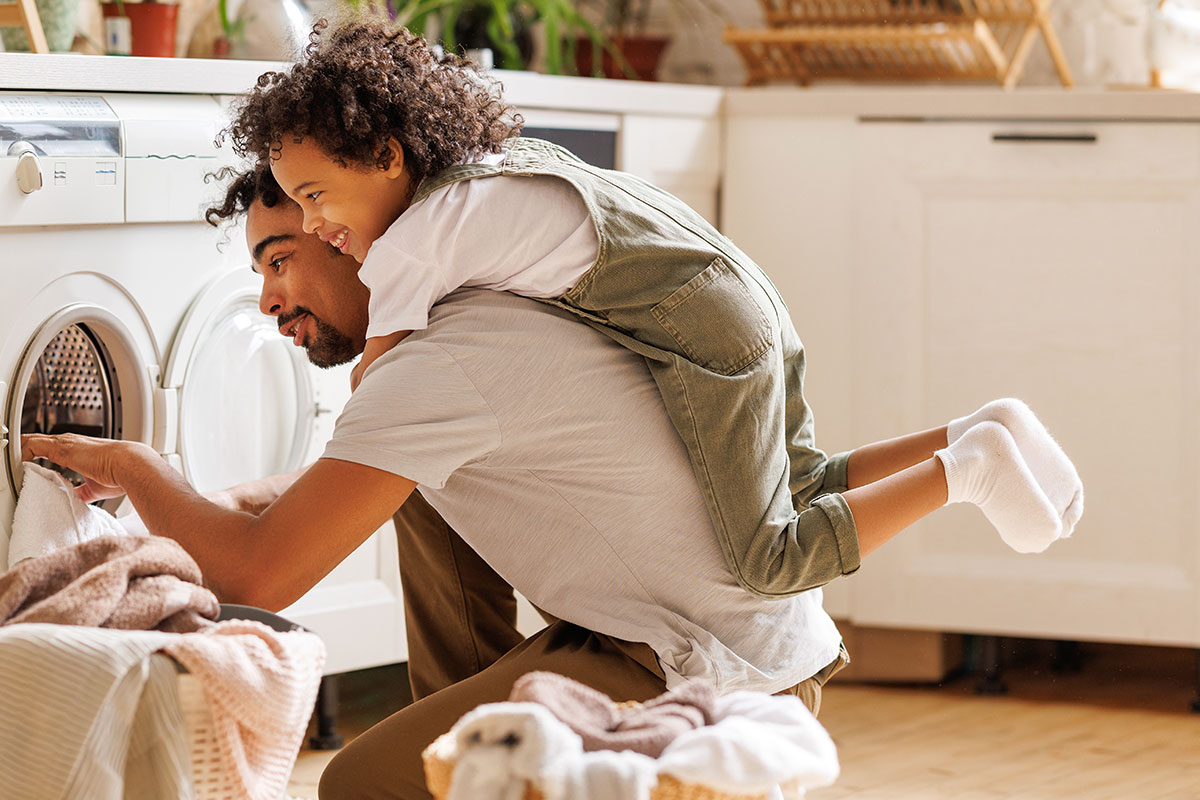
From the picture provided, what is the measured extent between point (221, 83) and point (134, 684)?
39.9 inches

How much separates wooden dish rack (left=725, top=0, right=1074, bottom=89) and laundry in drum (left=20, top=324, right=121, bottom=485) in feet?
4.72

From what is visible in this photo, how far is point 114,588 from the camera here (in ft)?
3.59

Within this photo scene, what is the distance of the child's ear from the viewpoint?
1415 millimetres

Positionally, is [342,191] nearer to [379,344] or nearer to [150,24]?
[379,344]

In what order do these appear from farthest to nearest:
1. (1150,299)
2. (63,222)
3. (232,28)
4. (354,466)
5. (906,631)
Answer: (906,631), (1150,299), (232,28), (63,222), (354,466)

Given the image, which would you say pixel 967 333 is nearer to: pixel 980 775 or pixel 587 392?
pixel 980 775

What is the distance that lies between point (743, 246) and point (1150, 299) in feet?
2.18

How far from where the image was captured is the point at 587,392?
1385 mm

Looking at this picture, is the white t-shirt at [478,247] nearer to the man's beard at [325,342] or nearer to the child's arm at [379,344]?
the child's arm at [379,344]

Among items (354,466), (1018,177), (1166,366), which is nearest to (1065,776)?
(1166,366)

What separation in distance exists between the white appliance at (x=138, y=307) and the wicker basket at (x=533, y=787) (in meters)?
0.72

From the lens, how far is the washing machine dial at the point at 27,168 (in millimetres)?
1542

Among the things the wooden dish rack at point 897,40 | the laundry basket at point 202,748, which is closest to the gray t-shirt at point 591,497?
the laundry basket at point 202,748

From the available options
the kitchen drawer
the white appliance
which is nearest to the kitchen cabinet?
the kitchen drawer
